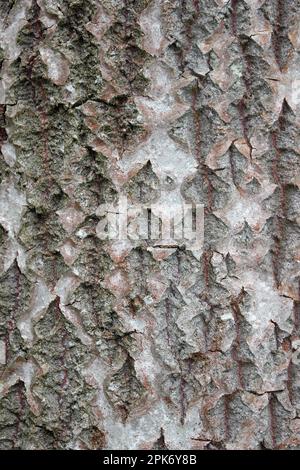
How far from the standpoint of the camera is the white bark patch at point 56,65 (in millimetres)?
1137

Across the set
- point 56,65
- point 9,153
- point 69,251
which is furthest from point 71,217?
point 56,65

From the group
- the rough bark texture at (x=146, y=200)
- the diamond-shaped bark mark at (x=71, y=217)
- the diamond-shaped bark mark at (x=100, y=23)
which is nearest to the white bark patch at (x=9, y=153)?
the rough bark texture at (x=146, y=200)

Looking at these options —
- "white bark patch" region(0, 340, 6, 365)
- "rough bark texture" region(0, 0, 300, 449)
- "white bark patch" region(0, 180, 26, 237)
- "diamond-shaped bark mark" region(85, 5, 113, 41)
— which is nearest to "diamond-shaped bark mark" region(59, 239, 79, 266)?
"rough bark texture" region(0, 0, 300, 449)

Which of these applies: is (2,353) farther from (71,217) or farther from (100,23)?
(100,23)

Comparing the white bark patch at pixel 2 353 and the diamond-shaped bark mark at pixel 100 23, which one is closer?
the diamond-shaped bark mark at pixel 100 23

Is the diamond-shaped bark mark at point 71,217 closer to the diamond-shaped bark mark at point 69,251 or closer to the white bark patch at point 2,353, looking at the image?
the diamond-shaped bark mark at point 69,251

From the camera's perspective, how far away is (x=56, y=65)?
1.14 meters

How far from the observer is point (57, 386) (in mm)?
1188

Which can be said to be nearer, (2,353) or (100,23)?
(100,23)

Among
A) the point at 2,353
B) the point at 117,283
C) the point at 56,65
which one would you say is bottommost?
the point at 2,353

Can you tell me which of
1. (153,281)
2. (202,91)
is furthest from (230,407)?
(202,91)

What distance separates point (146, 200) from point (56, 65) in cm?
31
